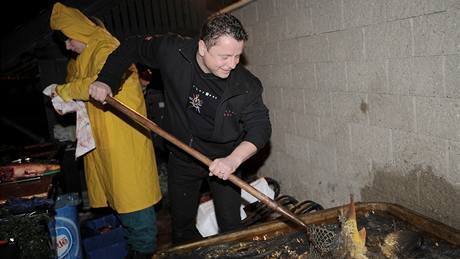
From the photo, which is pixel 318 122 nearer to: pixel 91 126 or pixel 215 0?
pixel 91 126

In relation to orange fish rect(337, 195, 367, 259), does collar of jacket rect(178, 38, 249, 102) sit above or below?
above

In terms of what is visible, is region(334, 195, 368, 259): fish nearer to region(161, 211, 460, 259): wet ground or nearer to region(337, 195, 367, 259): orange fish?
region(337, 195, 367, 259): orange fish

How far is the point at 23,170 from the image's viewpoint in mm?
3535

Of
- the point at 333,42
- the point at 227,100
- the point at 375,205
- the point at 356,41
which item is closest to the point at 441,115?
the point at 375,205

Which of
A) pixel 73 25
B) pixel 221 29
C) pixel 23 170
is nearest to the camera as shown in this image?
pixel 221 29

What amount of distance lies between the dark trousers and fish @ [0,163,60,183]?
4.31 feet

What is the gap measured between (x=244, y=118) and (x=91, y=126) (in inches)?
70.8

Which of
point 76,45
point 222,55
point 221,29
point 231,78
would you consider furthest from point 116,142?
point 221,29

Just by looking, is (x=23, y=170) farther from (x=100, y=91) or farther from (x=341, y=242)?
(x=341, y=242)

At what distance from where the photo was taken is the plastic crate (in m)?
3.88

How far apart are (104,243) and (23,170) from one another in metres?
1.20

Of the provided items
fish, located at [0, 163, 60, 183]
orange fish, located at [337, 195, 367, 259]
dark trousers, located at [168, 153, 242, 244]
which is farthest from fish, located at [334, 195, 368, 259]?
fish, located at [0, 163, 60, 183]

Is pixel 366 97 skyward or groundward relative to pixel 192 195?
skyward

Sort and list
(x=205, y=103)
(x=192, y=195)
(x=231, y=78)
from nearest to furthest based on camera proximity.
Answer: (x=231, y=78) < (x=205, y=103) < (x=192, y=195)
